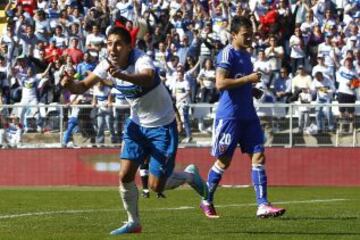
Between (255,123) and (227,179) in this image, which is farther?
(227,179)

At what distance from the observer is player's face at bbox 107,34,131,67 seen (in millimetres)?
12172

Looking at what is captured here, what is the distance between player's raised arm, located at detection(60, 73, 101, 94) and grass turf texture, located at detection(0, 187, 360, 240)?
5.08 ft

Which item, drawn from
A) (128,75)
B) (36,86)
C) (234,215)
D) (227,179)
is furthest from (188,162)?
(128,75)

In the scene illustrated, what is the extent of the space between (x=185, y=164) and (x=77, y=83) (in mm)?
14322

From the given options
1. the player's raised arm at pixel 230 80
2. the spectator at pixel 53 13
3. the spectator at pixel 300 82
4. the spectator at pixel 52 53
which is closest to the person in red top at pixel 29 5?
the spectator at pixel 53 13

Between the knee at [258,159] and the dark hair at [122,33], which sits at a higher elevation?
the dark hair at [122,33]

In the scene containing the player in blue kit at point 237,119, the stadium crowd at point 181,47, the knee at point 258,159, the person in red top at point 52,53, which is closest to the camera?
the player in blue kit at point 237,119

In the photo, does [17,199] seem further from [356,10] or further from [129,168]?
[356,10]

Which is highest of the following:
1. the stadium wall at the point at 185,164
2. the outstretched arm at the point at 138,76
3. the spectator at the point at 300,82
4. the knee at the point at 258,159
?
the outstretched arm at the point at 138,76

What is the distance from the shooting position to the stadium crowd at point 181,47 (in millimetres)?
27609

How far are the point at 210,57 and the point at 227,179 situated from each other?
16.2ft

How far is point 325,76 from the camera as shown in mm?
27984

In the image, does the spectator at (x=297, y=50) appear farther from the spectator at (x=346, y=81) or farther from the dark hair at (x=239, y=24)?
the dark hair at (x=239, y=24)

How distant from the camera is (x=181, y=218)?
14586 millimetres
